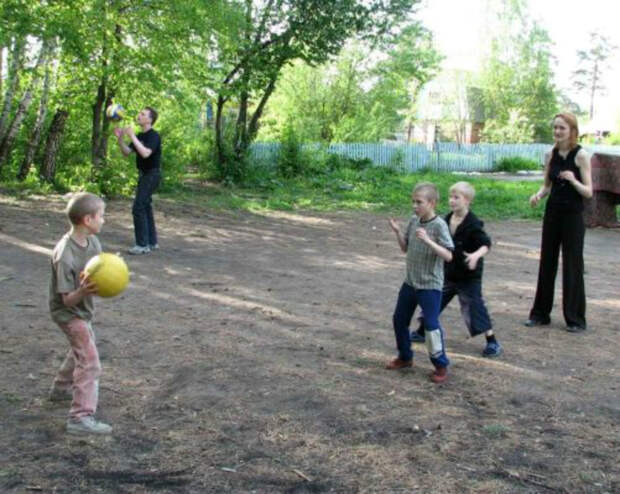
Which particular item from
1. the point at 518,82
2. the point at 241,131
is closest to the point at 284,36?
the point at 241,131

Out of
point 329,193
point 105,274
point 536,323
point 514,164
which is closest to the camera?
point 105,274

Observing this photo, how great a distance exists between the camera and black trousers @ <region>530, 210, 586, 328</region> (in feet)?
21.8

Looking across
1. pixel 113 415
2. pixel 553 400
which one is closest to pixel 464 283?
pixel 553 400

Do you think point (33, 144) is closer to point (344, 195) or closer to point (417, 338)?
point (344, 195)

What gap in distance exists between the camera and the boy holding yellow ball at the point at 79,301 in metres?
3.93

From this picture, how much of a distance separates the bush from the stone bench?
71.0ft

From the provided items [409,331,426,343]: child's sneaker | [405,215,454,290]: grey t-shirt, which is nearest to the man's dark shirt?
[409,331,426,343]: child's sneaker

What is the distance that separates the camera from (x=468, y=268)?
5578 millimetres

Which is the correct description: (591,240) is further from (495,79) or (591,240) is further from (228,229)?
(495,79)

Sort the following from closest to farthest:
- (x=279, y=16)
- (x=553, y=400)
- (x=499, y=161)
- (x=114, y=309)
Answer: (x=553, y=400), (x=114, y=309), (x=279, y=16), (x=499, y=161)

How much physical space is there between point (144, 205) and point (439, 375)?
5.87 m

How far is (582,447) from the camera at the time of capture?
13.1ft

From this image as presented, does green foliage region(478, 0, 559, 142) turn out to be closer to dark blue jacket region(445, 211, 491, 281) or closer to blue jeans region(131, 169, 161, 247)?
blue jeans region(131, 169, 161, 247)

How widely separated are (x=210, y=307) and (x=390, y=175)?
63.6ft
